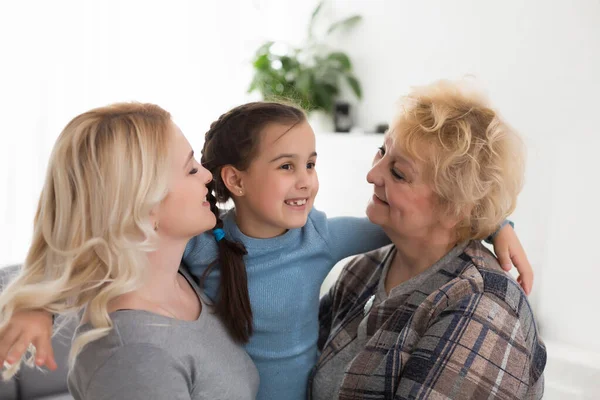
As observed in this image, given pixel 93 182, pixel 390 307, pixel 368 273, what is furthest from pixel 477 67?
pixel 93 182

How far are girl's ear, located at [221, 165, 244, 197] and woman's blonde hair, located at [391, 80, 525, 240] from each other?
415mm

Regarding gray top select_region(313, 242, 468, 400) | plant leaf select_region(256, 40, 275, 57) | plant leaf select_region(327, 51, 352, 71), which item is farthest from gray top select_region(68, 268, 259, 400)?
plant leaf select_region(256, 40, 275, 57)

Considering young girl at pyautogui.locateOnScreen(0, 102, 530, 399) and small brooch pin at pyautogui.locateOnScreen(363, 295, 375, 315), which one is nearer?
young girl at pyautogui.locateOnScreen(0, 102, 530, 399)

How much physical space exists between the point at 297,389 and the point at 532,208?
182cm

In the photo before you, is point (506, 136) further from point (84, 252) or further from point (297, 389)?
point (84, 252)

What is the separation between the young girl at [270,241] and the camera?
1.44m

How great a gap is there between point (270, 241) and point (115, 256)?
47cm

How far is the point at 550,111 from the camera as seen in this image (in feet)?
→ 9.21

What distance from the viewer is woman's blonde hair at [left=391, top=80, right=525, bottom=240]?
1390 millimetres

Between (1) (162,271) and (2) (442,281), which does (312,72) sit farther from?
(1) (162,271)

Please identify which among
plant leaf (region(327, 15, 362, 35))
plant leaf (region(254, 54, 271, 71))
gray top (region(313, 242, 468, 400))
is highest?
plant leaf (region(327, 15, 362, 35))

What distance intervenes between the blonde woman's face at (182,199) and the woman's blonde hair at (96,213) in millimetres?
49

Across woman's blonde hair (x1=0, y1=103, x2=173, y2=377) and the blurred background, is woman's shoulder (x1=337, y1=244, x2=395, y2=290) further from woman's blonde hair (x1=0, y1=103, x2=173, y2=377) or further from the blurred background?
the blurred background

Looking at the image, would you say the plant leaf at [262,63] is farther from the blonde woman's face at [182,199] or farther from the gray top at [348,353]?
the blonde woman's face at [182,199]
